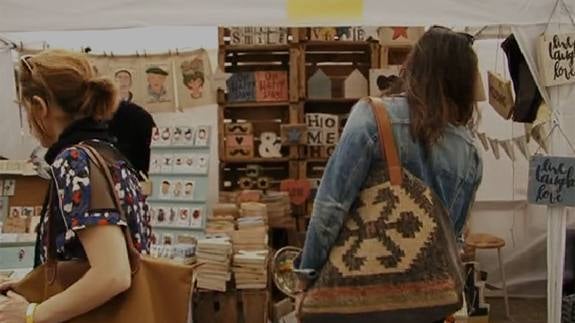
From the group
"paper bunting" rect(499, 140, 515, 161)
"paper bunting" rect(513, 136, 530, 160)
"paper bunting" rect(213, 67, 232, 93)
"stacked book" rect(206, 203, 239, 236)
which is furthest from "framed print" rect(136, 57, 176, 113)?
"paper bunting" rect(513, 136, 530, 160)

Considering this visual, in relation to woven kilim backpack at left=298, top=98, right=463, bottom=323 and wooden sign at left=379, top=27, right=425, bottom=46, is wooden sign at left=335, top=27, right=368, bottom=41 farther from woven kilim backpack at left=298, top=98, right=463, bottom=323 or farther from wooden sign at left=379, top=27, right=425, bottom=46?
woven kilim backpack at left=298, top=98, right=463, bottom=323

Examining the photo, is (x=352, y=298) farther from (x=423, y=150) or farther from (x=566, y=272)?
(x=566, y=272)

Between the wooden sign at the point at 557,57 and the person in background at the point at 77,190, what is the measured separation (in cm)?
193

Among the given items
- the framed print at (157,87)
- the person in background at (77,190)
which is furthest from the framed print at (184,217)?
the person in background at (77,190)

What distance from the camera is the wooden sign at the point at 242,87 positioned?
197 inches

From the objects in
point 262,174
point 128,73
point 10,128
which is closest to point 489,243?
point 262,174

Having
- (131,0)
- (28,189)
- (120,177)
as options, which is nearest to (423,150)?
(120,177)

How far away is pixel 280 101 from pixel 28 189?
1.85m

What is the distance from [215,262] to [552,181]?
1844 mm

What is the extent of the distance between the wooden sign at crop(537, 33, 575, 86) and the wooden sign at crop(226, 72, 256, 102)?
261 centimetres

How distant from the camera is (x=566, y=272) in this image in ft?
15.1

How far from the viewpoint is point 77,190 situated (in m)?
1.24

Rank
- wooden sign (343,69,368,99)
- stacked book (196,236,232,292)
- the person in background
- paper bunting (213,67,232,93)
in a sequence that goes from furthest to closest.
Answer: wooden sign (343,69,368,99), paper bunting (213,67,232,93), stacked book (196,236,232,292), the person in background

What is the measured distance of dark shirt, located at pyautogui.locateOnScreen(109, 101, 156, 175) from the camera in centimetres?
438
